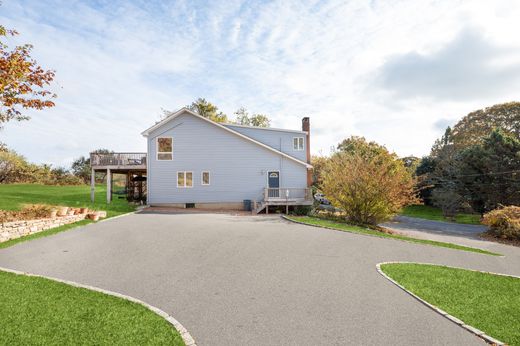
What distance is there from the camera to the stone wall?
9.82 m

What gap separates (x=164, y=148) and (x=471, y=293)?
847 inches

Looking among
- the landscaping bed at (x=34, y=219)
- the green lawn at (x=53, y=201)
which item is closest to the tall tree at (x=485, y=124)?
the green lawn at (x=53, y=201)

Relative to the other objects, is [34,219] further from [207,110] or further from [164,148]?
[207,110]

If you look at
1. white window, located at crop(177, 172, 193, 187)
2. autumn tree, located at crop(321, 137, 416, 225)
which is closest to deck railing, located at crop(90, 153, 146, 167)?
white window, located at crop(177, 172, 193, 187)

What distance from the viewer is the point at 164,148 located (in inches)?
929

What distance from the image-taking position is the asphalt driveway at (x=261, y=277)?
15.2 feet

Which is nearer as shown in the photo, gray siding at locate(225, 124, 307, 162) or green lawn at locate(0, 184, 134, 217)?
green lawn at locate(0, 184, 134, 217)

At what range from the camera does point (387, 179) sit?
16.5 metres

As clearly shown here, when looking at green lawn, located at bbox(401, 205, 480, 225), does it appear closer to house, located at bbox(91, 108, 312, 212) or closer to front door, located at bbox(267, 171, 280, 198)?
house, located at bbox(91, 108, 312, 212)

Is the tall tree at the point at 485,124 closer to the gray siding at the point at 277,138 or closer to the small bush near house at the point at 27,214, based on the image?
the gray siding at the point at 277,138

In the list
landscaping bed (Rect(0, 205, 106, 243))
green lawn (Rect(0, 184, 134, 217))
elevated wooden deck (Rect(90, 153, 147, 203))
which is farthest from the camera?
elevated wooden deck (Rect(90, 153, 147, 203))

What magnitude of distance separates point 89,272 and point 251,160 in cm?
1748

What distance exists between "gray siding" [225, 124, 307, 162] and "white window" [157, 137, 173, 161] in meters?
5.73

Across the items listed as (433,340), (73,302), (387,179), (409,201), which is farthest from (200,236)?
(409,201)
